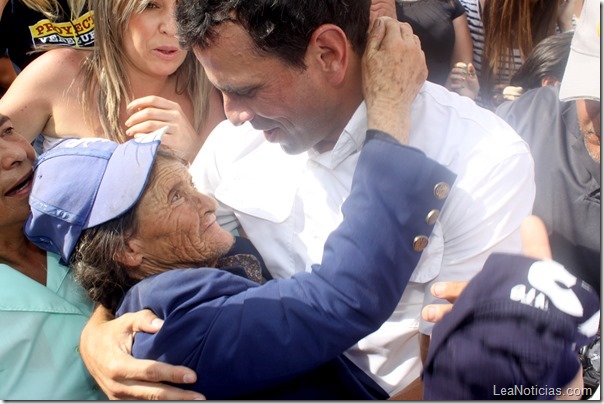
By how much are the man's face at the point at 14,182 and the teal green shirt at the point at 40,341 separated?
0.35 feet

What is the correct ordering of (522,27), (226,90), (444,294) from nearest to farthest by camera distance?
1. (444,294)
2. (226,90)
3. (522,27)

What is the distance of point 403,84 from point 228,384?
1.98 ft

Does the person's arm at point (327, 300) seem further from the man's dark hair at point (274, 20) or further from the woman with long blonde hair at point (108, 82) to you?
the woman with long blonde hair at point (108, 82)

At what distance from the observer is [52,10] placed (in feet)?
5.74

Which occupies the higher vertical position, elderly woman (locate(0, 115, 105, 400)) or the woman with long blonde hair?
the woman with long blonde hair

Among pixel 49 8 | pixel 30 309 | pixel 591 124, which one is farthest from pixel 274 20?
pixel 49 8

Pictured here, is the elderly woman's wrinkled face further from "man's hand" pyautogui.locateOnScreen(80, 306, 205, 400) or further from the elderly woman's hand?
the elderly woman's hand

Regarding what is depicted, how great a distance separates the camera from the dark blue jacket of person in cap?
103 cm

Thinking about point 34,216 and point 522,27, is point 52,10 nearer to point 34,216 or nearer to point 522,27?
point 34,216

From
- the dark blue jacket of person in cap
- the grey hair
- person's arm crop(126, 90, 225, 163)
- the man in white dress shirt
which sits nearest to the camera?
the dark blue jacket of person in cap

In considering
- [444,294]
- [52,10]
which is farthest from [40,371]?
[52,10]

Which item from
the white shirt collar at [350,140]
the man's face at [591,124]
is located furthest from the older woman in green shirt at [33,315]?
the man's face at [591,124]

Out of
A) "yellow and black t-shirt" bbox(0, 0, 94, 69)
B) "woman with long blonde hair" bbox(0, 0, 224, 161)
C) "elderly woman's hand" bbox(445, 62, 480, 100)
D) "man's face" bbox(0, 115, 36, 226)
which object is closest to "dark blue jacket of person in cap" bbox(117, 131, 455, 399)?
"man's face" bbox(0, 115, 36, 226)

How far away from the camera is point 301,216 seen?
1.30 metres
